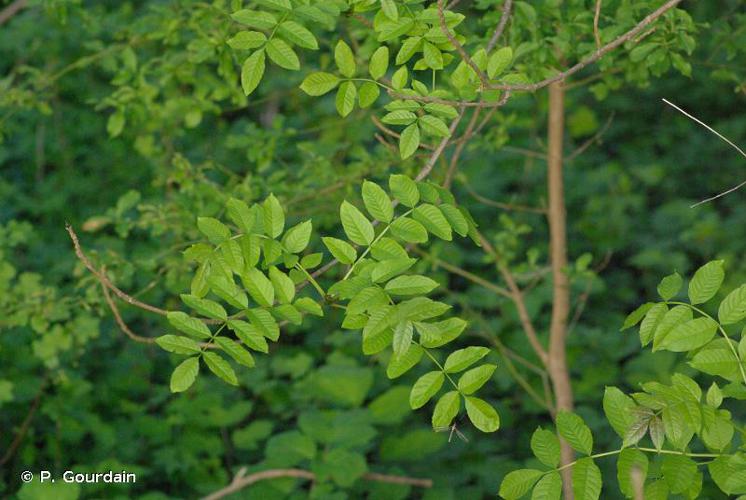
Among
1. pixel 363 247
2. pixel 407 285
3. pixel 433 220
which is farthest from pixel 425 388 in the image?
pixel 363 247

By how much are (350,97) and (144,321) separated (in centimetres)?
263

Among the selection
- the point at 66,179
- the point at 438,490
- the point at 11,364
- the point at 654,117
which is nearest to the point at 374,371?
the point at 438,490

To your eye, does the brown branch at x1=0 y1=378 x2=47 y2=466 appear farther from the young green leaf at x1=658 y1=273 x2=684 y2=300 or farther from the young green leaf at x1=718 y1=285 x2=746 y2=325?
the young green leaf at x1=718 y1=285 x2=746 y2=325

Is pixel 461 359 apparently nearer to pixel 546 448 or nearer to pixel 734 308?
pixel 546 448

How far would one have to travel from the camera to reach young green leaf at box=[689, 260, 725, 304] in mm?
1845

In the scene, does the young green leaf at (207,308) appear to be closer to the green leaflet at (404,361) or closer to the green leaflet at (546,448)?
the green leaflet at (404,361)

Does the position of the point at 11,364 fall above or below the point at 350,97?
below

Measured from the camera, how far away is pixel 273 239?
6.00 feet

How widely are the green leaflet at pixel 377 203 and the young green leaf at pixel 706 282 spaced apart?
563mm

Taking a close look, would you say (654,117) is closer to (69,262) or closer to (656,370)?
(656,370)

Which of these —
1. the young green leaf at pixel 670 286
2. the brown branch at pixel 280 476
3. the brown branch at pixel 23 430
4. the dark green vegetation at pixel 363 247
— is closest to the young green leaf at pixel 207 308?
the dark green vegetation at pixel 363 247

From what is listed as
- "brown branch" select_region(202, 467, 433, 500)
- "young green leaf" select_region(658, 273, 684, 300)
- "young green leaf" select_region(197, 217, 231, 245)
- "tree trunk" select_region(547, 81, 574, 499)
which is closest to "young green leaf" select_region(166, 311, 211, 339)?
"young green leaf" select_region(197, 217, 231, 245)

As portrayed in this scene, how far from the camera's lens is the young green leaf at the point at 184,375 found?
1.77m

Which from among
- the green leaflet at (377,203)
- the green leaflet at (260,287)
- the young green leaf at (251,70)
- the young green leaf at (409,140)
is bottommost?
the green leaflet at (260,287)
